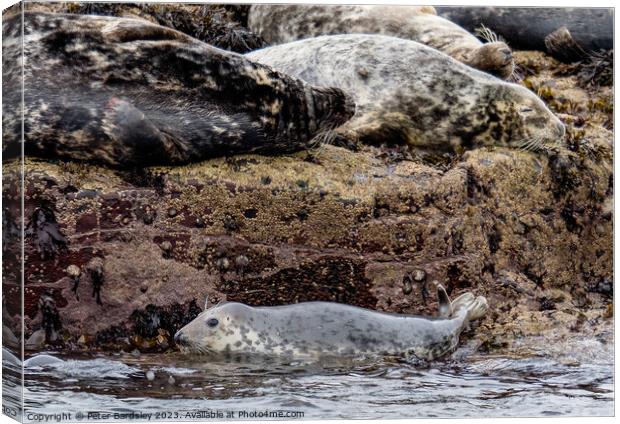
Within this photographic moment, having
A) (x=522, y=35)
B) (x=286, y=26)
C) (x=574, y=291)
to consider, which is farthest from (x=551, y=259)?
(x=286, y=26)

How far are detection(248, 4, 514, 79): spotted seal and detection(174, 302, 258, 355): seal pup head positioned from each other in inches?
86.1

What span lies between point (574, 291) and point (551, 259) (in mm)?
268

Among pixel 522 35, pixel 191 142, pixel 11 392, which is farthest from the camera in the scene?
pixel 522 35

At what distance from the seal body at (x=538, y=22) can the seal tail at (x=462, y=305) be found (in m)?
2.07

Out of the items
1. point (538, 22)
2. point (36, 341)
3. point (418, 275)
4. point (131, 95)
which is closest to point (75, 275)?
point (36, 341)

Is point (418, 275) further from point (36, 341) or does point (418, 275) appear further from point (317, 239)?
point (36, 341)

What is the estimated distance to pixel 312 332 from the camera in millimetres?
7531

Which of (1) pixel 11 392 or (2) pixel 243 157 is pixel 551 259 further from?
(1) pixel 11 392

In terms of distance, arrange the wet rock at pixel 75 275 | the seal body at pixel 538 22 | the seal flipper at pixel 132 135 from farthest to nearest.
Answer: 1. the seal body at pixel 538 22
2. the seal flipper at pixel 132 135
3. the wet rock at pixel 75 275

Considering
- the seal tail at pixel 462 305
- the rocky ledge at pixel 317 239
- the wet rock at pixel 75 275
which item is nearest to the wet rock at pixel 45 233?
the rocky ledge at pixel 317 239

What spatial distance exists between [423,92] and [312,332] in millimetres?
2254

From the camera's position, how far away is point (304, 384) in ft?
24.0

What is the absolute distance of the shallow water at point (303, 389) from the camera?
709cm

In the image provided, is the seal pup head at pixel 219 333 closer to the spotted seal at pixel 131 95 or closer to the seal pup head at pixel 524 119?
the spotted seal at pixel 131 95
